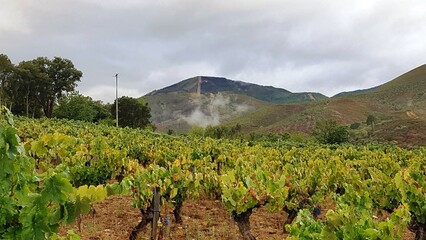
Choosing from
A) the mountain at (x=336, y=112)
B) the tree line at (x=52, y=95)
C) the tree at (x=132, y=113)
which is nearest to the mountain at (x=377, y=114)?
the mountain at (x=336, y=112)

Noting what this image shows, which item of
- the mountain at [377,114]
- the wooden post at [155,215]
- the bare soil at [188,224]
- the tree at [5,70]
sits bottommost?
the bare soil at [188,224]

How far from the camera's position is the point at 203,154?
582 inches

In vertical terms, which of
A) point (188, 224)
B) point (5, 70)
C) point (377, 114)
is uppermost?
point (5, 70)

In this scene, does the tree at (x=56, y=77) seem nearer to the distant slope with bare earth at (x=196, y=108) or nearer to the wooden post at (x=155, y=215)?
the wooden post at (x=155, y=215)

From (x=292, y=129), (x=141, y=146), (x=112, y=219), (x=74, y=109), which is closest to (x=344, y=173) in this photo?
(x=112, y=219)

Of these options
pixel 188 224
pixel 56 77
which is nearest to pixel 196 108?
pixel 56 77

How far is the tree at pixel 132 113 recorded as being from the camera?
64.6 m

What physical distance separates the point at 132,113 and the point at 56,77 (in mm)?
12714

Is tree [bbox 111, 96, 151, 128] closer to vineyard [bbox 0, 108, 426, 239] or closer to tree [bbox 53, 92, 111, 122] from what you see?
tree [bbox 53, 92, 111, 122]

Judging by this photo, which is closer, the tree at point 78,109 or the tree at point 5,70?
the tree at point 5,70

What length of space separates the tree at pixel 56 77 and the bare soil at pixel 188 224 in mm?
52937

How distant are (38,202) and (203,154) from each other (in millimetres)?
12444

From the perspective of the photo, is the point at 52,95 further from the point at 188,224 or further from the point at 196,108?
the point at 196,108

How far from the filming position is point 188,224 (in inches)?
338
